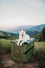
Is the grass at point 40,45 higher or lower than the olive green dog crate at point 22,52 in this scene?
higher

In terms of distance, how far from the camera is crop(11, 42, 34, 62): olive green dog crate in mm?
2305

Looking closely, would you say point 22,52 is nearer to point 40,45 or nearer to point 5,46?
point 40,45

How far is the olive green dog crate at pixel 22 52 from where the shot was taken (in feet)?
7.56

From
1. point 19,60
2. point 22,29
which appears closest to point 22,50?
point 19,60

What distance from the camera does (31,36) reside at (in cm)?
260

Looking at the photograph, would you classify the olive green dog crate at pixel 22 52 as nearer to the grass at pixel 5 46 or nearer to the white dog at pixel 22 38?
the white dog at pixel 22 38

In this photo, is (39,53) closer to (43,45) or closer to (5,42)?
(43,45)

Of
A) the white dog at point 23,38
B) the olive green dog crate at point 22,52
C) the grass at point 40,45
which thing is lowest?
the olive green dog crate at point 22,52

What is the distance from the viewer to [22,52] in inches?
90.8

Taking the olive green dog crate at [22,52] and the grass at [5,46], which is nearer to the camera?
the olive green dog crate at [22,52]

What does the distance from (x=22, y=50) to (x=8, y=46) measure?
17.5 inches

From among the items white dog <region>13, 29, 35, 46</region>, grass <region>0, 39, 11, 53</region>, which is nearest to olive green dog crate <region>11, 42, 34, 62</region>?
white dog <region>13, 29, 35, 46</region>

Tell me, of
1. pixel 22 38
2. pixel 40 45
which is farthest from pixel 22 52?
pixel 40 45

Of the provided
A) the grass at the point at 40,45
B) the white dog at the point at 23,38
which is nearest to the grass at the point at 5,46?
the white dog at the point at 23,38
